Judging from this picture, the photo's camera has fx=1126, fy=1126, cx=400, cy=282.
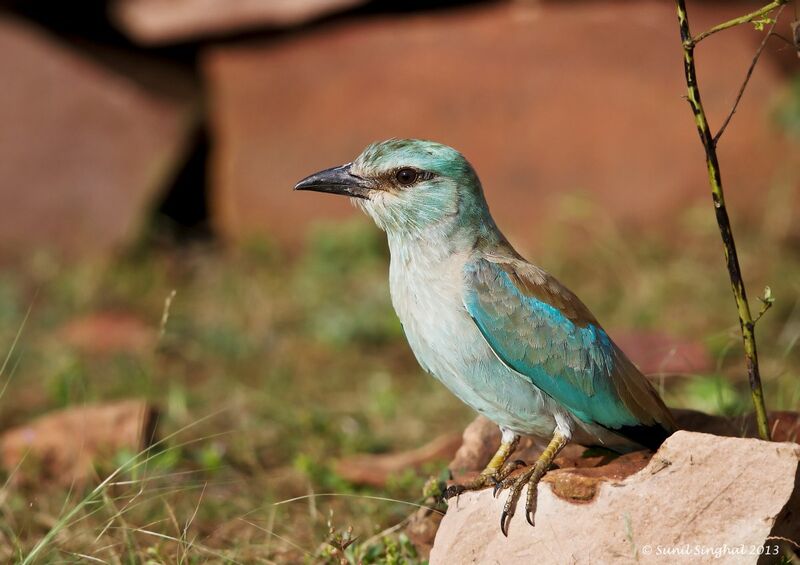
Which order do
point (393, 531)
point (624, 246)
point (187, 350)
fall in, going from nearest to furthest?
point (393, 531), point (187, 350), point (624, 246)

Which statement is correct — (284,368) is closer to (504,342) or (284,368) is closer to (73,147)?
(73,147)

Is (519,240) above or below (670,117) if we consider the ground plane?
below

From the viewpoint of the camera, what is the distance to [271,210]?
803 centimetres

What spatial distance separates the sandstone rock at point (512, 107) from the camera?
7176 millimetres

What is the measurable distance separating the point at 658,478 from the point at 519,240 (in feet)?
15.5

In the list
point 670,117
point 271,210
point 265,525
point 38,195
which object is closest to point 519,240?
point 670,117

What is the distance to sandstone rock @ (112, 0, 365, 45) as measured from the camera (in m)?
7.55

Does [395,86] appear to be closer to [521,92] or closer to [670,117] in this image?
[521,92]

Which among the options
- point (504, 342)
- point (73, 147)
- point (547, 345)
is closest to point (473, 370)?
point (504, 342)

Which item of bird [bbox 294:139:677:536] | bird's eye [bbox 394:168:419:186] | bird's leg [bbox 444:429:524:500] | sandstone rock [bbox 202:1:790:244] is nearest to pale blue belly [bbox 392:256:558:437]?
bird [bbox 294:139:677:536]

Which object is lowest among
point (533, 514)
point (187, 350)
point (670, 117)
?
point (187, 350)

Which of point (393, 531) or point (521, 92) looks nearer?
point (393, 531)

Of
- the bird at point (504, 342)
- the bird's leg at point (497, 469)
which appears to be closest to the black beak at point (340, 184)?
the bird at point (504, 342)

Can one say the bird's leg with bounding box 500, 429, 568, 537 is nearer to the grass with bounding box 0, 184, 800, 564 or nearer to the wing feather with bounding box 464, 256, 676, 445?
the wing feather with bounding box 464, 256, 676, 445
